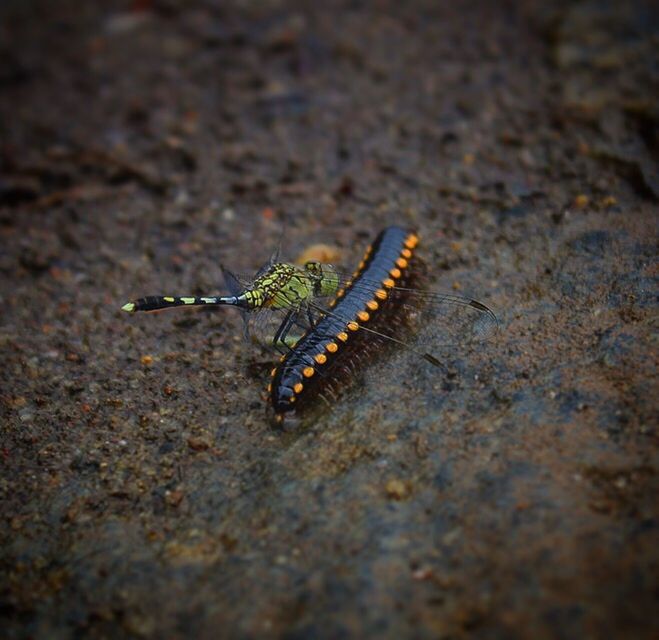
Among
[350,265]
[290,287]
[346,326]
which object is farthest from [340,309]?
[350,265]

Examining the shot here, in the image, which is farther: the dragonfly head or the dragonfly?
the dragonfly head

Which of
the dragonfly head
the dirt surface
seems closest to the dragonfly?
the dragonfly head

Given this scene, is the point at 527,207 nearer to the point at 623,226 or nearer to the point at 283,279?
the point at 623,226

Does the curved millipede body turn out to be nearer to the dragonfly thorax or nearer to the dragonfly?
the dragonfly

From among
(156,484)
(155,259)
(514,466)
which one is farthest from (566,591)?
(155,259)

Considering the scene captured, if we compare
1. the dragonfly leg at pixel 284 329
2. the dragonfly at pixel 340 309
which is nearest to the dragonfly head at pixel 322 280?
the dragonfly at pixel 340 309

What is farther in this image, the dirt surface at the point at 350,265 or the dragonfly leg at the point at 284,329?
the dragonfly leg at the point at 284,329

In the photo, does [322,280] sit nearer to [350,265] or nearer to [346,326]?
[346,326]

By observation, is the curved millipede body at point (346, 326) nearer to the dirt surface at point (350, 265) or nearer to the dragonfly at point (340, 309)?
the dragonfly at point (340, 309)
